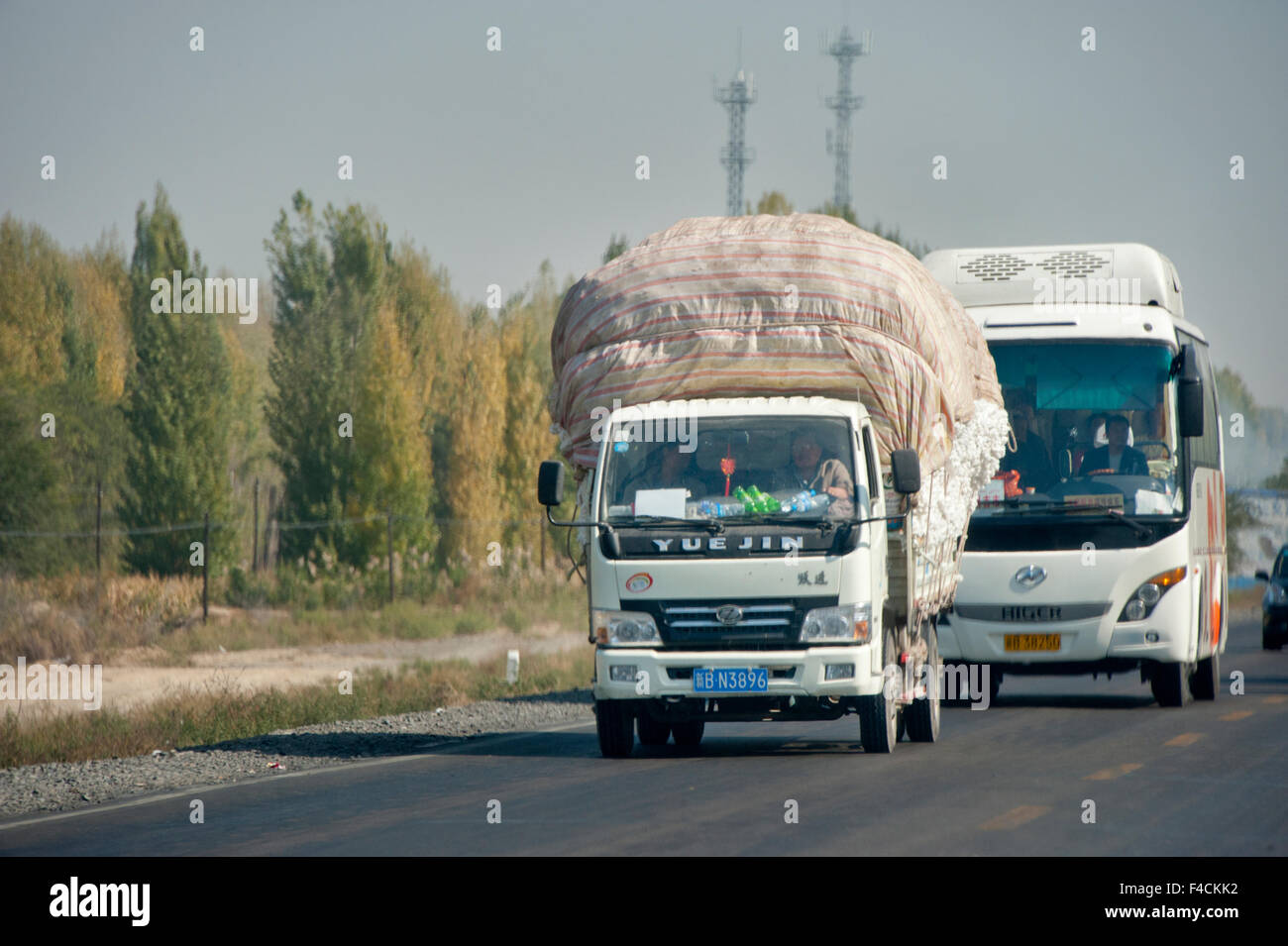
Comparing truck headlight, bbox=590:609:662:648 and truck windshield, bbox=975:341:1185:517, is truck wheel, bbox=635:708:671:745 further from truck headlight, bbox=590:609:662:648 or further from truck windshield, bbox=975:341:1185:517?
truck windshield, bbox=975:341:1185:517

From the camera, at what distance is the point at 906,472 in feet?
40.5

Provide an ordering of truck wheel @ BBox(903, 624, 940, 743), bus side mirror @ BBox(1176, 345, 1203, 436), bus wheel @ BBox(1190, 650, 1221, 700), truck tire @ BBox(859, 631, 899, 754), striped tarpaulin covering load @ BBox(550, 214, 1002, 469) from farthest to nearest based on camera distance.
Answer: bus wheel @ BBox(1190, 650, 1221, 700) < bus side mirror @ BBox(1176, 345, 1203, 436) < truck wheel @ BBox(903, 624, 940, 743) < striped tarpaulin covering load @ BBox(550, 214, 1002, 469) < truck tire @ BBox(859, 631, 899, 754)

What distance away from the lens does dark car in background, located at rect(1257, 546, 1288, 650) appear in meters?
31.0

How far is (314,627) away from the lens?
39469 millimetres

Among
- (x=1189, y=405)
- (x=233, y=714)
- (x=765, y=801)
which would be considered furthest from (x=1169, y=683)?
(x=233, y=714)

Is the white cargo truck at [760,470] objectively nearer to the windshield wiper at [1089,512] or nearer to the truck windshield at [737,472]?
the truck windshield at [737,472]

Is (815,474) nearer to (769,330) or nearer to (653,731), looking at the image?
(769,330)

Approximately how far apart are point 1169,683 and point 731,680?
24.3 feet

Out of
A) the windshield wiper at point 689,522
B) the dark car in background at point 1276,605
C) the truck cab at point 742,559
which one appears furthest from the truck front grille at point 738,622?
the dark car in background at point 1276,605

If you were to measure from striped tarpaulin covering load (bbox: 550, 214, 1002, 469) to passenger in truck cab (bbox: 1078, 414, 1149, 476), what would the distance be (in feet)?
11.8

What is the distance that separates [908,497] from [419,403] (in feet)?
132

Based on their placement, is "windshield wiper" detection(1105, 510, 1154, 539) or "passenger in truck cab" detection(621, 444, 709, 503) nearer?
"passenger in truck cab" detection(621, 444, 709, 503)

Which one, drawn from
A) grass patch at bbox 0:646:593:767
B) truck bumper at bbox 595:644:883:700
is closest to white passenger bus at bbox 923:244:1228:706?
truck bumper at bbox 595:644:883:700
